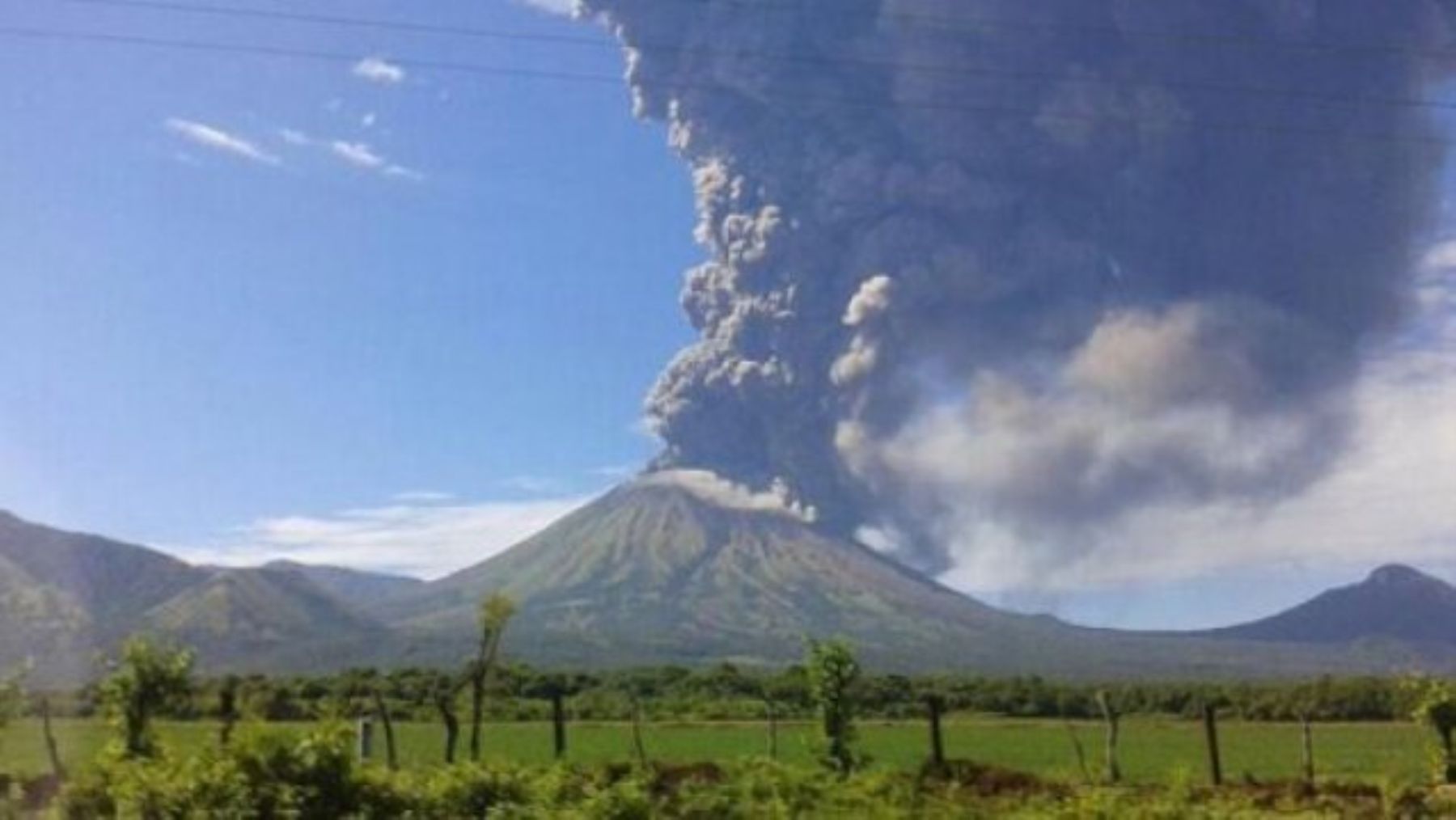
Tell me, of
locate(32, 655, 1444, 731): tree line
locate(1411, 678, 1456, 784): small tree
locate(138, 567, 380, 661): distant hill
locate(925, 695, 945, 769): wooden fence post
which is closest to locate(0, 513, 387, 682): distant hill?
locate(138, 567, 380, 661): distant hill

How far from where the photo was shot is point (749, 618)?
150 metres

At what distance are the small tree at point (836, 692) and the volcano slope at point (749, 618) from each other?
9619cm

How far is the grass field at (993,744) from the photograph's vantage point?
28.2m

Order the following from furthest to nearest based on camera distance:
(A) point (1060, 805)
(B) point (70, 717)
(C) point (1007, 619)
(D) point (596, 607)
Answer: (C) point (1007, 619)
(D) point (596, 607)
(B) point (70, 717)
(A) point (1060, 805)

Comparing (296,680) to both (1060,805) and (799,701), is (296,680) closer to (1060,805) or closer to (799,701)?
(799,701)

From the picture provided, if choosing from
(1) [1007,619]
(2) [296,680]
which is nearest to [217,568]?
(1) [1007,619]

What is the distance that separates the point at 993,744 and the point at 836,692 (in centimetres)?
1789

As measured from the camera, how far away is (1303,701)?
48781 mm

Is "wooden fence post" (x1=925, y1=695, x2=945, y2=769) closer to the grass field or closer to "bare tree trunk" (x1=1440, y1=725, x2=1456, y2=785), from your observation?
the grass field

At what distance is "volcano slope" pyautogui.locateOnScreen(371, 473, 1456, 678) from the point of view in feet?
429

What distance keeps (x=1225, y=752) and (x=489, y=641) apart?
18776mm

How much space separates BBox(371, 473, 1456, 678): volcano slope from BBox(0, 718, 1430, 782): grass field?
72.7m

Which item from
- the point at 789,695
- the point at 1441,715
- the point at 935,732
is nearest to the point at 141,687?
the point at 935,732

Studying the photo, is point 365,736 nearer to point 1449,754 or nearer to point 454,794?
point 454,794
